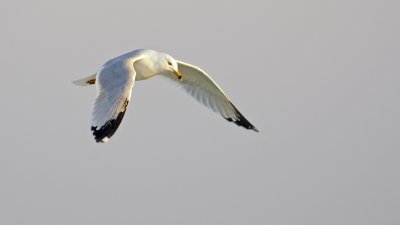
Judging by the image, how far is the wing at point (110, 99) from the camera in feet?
32.3

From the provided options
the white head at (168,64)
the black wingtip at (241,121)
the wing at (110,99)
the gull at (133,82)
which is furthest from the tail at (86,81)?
the black wingtip at (241,121)

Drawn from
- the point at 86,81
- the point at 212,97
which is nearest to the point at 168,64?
the point at 86,81

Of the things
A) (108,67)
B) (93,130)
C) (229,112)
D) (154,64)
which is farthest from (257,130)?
(93,130)

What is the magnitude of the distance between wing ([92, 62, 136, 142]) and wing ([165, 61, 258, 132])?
84.9 inches

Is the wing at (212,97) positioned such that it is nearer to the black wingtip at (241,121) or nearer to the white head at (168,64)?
the black wingtip at (241,121)

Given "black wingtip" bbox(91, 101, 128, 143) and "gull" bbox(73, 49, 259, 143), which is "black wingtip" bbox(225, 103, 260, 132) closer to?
"gull" bbox(73, 49, 259, 143)

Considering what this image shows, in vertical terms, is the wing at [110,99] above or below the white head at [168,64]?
below

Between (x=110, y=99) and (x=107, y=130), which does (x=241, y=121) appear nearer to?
(x=110, y=99)

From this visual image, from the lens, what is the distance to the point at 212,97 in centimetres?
1284

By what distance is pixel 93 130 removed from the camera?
9.83 metres

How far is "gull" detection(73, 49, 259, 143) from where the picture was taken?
32.7 feet

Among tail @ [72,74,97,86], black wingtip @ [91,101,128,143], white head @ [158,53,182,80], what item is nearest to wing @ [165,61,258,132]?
white head @ [158,53,182,80]

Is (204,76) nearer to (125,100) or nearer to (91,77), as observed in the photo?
(91,77)

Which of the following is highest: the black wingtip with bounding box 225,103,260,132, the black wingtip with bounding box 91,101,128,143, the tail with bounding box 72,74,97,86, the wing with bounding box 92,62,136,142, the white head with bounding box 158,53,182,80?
the white head with bounding box 158,53,182,80
